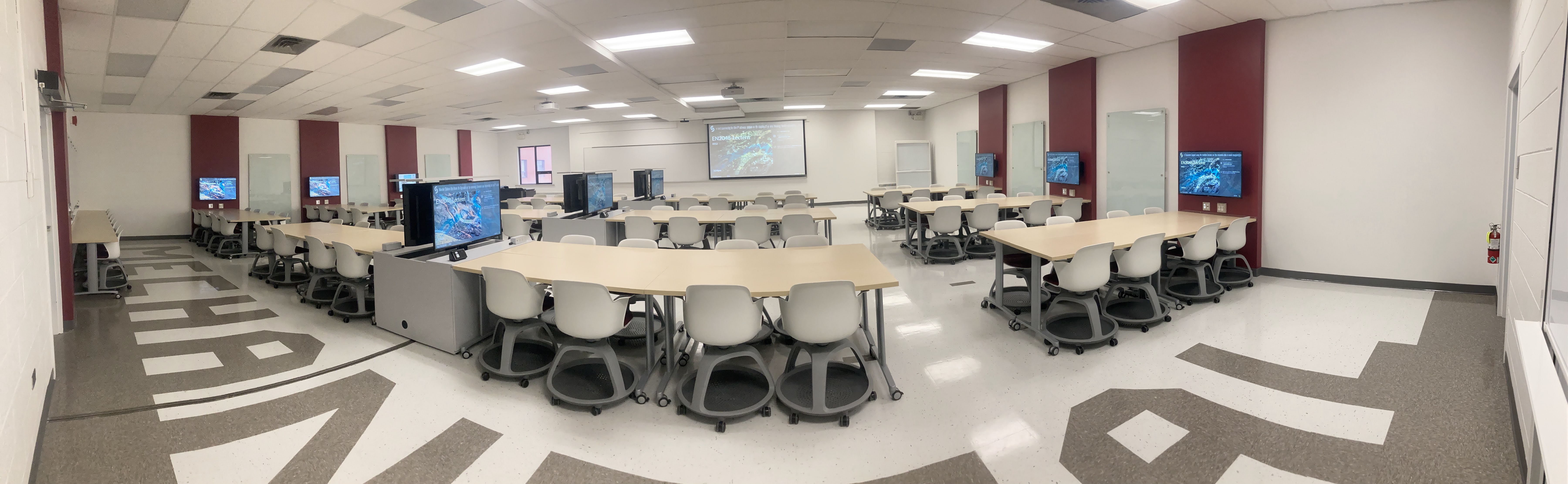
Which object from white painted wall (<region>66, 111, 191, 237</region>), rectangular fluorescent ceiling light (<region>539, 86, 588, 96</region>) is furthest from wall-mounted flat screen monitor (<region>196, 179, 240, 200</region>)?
rectangular fluorescent ceiling light (<region>539, 86, 588, 96</region>)

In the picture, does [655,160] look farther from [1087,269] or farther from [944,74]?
[1087,269]

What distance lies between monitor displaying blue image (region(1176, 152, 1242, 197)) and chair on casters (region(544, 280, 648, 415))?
5.95m

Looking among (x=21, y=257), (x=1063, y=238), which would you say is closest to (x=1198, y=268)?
(x=1063, y=238)

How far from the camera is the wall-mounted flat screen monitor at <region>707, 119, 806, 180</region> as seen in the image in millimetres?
14617

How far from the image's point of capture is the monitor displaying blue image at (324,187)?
1237 centimetres

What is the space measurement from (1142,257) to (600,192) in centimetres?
563

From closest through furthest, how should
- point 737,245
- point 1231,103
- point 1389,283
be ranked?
point 737,245, point 1389,283, point 1231,103

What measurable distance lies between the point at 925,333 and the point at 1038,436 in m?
1.50

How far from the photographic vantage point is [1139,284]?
4129 millimetres

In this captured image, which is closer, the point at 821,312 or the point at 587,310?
the point at 821,312

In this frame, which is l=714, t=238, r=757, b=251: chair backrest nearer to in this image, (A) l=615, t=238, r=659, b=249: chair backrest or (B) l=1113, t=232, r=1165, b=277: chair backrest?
(A) l=615, t=238, r=659, b=249: chair backrest

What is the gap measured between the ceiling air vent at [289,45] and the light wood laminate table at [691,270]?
10.8 ft

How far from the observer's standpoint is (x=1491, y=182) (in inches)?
182

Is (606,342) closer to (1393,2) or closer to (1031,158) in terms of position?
(1393,2)
